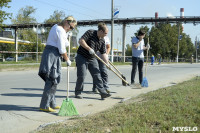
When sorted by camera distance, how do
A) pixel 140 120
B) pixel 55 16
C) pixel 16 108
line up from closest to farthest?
pixel 140 120, pixel 16 108, pixel 55 16

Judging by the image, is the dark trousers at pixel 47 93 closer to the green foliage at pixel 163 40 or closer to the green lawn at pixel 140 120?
the green lawn at pixel 140 120

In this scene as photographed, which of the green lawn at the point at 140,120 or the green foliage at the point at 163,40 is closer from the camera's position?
the green lawn at the point at 140,120

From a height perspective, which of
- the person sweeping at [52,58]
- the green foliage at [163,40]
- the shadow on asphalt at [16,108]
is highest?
the green foliage at [163,40]

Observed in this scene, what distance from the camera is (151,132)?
3215 mm

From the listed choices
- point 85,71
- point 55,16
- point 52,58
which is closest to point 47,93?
point 52,58

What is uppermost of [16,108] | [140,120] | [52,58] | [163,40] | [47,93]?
[163,40]

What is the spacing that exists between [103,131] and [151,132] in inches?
24.1

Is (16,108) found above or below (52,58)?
below

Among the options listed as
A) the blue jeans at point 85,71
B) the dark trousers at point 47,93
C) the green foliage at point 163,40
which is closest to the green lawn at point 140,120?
the dark trousers at point 47,93

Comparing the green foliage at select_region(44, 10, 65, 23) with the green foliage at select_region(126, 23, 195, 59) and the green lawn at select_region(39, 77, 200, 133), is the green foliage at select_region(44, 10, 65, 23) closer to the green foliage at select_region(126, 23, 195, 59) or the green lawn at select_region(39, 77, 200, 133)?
the green foliage at select_region(126, 23, 195, 59)

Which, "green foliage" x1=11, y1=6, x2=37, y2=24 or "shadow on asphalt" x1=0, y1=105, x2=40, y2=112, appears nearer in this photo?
"shadow on asphalt" x1=0, y1=105, x2=40, y2=112

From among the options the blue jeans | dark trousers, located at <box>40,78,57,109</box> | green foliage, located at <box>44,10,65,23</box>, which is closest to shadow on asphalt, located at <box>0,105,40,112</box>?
dark trousers, located at <box>40,78,57,109</box>

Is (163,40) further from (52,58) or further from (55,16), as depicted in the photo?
(52,58)

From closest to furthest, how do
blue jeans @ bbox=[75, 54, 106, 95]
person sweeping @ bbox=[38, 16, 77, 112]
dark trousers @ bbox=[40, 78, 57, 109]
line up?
person sweeping @ bbox=[38, 16, 77, 112] < dark trousers @ bbox=[40, 78, 57, 109] < blue jeans @ bbox=[75, 54, 106, 95]
